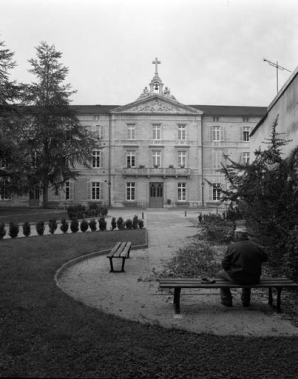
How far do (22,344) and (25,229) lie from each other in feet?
39.8

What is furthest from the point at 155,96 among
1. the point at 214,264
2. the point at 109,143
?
the point at 214,264

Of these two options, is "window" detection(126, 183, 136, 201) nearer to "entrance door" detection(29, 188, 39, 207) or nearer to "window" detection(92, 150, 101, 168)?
"window" detection(92, 150, 101, 168)

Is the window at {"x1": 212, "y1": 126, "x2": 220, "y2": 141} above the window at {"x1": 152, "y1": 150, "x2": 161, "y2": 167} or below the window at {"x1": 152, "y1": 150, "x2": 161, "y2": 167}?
above

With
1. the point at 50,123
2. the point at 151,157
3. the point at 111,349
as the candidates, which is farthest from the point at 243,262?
the point at 151,157

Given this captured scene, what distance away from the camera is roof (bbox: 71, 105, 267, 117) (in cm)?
5228

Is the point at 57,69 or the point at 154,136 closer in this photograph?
the point at 57,69

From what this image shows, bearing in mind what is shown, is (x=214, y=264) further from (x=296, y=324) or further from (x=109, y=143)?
(x=109, y=143)

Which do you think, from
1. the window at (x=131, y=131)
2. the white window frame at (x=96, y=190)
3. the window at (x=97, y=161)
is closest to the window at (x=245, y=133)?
the window at (x=131, y=131)

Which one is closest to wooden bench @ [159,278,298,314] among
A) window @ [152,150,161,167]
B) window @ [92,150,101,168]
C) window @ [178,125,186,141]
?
window @ [152,150,161,167]

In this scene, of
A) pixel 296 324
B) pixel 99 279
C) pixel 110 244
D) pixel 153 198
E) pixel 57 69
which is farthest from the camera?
pixel 153 198

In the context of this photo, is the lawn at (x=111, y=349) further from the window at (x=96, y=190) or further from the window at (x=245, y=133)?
the window at (x=245, y=133)

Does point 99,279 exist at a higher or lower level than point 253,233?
lower

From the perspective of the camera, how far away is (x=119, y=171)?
51.0m

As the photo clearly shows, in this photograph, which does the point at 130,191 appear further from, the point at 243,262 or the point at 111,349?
the point at 111,349
